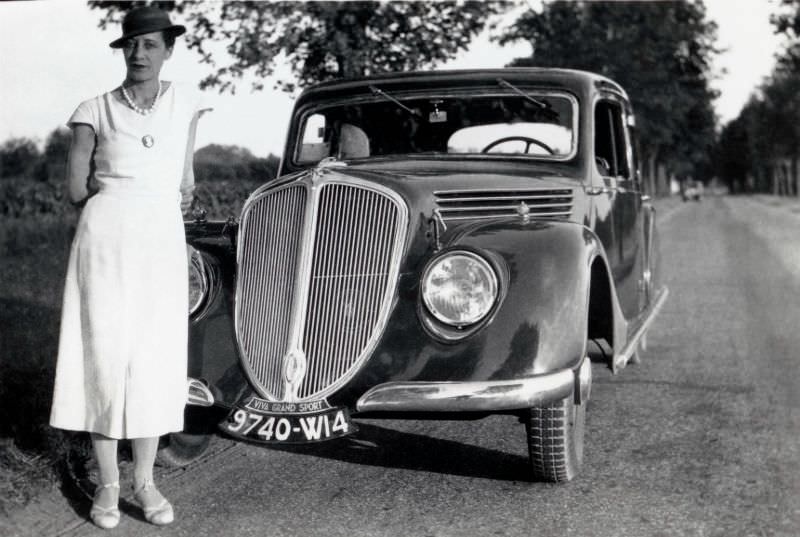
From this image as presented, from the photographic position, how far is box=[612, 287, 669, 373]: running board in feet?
14.8

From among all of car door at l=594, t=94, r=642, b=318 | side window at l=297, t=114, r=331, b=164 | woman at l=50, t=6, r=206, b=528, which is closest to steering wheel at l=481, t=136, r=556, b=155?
car door at l=594, t=94, r=642, b=318

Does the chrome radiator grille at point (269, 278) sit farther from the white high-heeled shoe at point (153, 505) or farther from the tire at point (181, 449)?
the tire at point (181, 449)

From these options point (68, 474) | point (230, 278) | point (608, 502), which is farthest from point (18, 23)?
point (608, 502)

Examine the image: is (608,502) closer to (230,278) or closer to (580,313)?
(580,313)

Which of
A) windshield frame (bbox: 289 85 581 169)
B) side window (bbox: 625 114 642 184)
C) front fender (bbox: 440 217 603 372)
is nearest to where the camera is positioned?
front fender (bbox: 440 217 603 372)

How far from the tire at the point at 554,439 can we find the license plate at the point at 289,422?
772 mm

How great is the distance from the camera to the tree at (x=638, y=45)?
15444mm

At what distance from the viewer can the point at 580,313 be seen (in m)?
3.61

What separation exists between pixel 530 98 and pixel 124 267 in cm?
252

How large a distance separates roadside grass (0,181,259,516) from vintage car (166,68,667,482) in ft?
1.61

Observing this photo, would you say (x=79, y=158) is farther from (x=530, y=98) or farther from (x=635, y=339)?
(x=635, y=339)

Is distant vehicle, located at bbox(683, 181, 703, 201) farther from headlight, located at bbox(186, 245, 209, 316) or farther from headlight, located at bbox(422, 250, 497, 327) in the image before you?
headlight, located at bbox(422, 250, 497, 327)

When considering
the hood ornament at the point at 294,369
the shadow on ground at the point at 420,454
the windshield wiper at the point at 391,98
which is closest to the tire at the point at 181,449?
the shadow on ground at the point at 420,454

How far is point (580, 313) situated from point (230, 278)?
1.48 meters
